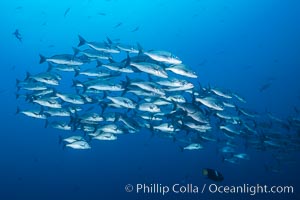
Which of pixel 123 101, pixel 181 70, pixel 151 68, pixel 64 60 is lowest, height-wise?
pixel 123 101

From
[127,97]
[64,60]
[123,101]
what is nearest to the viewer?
[123,101]

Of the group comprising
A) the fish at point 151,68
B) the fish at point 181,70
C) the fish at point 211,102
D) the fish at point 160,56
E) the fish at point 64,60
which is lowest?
the fish at point 211,102

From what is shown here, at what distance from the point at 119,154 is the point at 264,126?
2453 centimetres

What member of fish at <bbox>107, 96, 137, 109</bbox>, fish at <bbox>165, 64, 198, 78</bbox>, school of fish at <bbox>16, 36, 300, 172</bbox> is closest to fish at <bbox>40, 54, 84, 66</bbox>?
school of fish at <bbox>16, 36, 300, 172</bbox>

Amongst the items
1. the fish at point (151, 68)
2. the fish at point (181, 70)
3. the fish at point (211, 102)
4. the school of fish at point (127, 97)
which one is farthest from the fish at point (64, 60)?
the fish at point (211, 102)

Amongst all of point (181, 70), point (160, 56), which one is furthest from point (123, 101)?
point (181, 70)

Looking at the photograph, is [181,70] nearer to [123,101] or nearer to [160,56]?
[160,56]

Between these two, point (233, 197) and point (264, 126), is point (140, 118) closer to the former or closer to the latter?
point (264, 126)

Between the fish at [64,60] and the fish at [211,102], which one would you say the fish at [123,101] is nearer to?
the fish at [64,60]

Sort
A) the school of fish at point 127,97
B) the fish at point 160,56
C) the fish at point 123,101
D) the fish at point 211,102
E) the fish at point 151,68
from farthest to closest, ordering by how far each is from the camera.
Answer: the fish at point 123,101 < the fish at point 211,102 < the school of fish at point 127,97 < the fish at point 160,56 < the fish at point 151,68

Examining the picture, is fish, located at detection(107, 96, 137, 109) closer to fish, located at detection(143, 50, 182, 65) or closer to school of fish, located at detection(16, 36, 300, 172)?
school of fish, located at detection(16, 36, 300, 172)

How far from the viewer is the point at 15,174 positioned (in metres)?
29.6

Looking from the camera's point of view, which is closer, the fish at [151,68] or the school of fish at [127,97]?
the fish at [151,68]

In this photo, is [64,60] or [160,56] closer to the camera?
[160,56]
